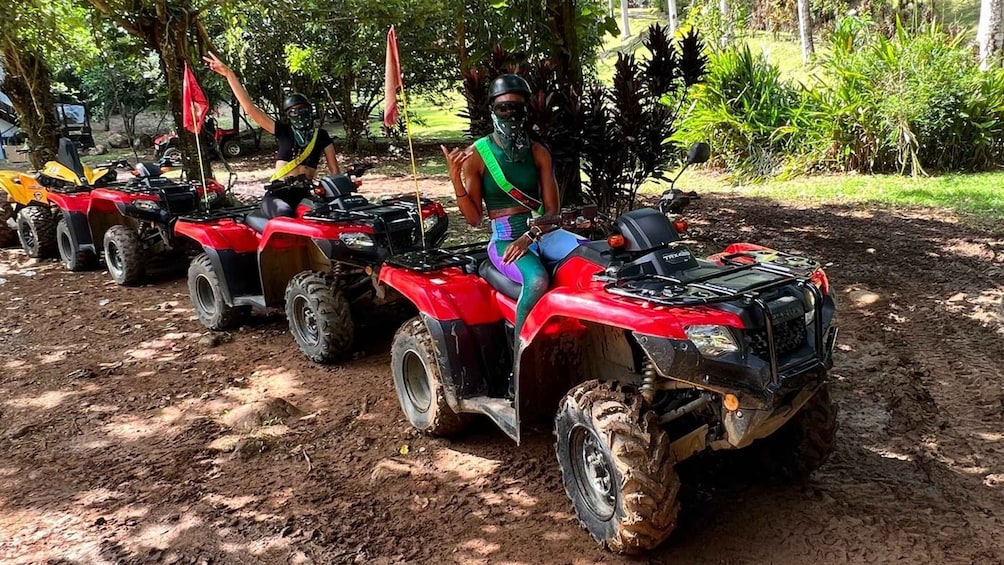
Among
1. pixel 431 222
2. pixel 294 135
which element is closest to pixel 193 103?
pixel 294 135

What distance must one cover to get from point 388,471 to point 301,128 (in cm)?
365

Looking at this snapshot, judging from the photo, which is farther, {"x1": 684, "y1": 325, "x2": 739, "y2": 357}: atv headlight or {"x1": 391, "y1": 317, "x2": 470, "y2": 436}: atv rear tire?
{"x1": 391, "y1": 317, "x2": 470, "y2": 436}: atv rear tire

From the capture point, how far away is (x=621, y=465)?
9.47 ft

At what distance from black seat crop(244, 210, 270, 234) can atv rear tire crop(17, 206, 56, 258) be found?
496cm

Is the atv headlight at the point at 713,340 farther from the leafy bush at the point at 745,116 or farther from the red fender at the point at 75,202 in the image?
the leafy bush at the point at 745,116

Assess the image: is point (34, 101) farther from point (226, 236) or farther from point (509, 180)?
point (509, 180)

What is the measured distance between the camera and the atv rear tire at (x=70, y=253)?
9.13 metres

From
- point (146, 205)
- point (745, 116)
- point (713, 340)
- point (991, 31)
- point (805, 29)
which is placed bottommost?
point (713, 340)

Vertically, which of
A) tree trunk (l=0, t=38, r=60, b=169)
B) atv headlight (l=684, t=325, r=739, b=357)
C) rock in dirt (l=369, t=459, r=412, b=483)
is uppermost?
tree trunk (l=0, t=38, r=60, b=169)

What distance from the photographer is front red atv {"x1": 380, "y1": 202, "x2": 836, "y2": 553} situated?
2758 millimetres

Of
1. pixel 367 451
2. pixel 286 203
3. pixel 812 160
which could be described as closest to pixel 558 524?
pixel 367 451

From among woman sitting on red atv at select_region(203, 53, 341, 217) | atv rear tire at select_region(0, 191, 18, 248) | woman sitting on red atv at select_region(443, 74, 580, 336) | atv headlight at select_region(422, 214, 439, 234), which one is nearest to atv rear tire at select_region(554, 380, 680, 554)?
woman sitting on red atv at select_region(443, 74, 580, 336)

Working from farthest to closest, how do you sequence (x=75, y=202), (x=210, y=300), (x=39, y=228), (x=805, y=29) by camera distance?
(x=805, y=29), (x=39, y=228), (x=75, y=202), (x=210, y=300)

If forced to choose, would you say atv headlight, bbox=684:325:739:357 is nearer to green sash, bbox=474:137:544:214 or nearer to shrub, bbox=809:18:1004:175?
green sash, bbox=474:137:544:214
